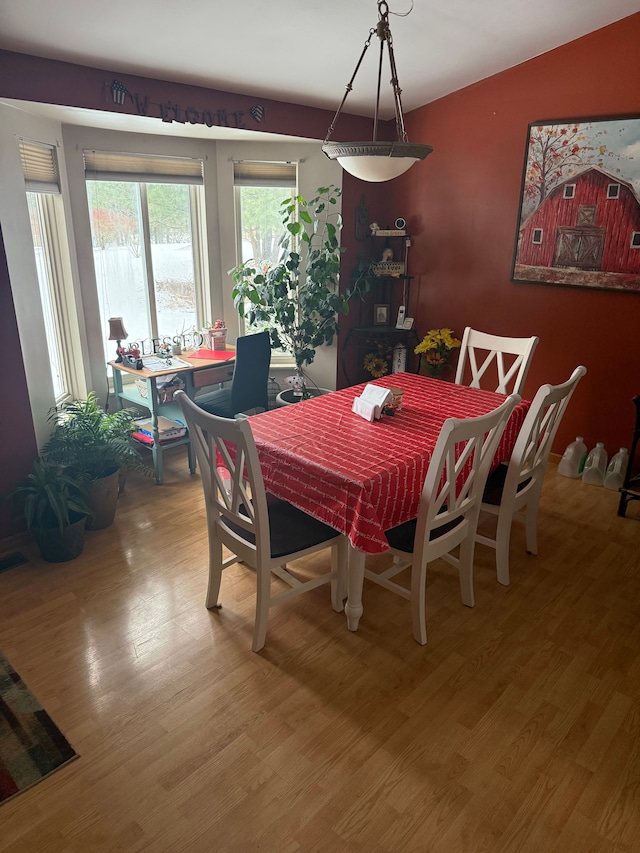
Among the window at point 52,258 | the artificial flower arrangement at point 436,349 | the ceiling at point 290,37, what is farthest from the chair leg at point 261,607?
the artificial flower arrangement at point 436,349

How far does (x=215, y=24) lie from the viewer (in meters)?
2.81

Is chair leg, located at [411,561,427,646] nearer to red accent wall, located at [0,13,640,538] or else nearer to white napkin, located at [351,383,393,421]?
white napkin, located at [351,383,393,421]

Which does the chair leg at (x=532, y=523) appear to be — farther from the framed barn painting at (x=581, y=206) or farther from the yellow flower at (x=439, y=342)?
the yellow flower at (x=439, y=342)

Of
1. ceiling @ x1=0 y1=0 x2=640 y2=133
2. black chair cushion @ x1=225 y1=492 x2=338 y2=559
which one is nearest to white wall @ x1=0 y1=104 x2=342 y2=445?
ceiling @ x1=0 y1=0 x2=640 y2=133

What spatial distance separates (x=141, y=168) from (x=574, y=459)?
360 centimetres

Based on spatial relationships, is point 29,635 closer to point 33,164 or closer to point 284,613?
point 284,613

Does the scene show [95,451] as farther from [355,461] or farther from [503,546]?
[503,546]

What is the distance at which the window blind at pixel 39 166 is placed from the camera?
10.7 ft

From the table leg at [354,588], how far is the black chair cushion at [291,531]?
12 cm

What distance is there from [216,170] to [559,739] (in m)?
4.29

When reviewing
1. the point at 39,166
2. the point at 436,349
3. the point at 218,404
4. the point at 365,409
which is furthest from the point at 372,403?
the point at 39,166

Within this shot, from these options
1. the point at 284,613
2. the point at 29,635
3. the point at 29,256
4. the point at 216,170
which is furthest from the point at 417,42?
the point at 29,635

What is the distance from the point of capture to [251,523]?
2246mm

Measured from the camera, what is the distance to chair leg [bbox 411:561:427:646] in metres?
2.34
